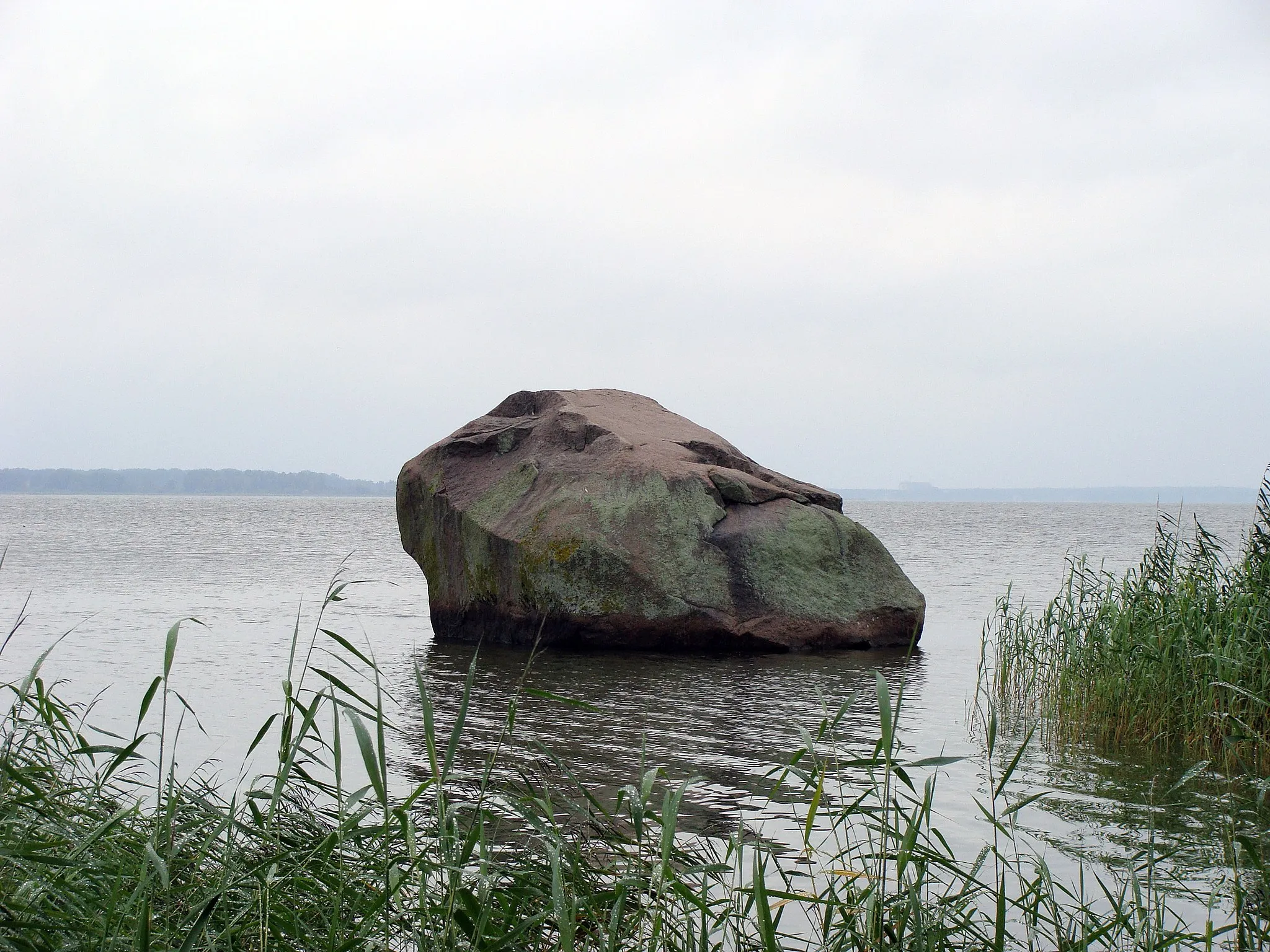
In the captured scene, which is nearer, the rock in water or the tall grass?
the tall grass

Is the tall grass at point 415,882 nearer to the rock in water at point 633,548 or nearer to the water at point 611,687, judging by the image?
the water at point 611,687

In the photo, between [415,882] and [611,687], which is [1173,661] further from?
[415,882]

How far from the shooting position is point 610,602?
11.5 meters

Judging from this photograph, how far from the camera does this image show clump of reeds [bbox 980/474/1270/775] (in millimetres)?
7141

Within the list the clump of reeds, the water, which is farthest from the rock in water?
the clump of reeds

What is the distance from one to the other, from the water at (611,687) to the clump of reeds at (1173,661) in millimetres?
491

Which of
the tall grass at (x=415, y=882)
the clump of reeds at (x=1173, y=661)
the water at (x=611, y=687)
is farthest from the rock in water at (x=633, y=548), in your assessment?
the tall grass at (x=415, y=882)

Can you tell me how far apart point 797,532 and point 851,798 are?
6415 mm

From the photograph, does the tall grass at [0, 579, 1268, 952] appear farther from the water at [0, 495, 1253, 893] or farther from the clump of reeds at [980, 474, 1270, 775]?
the clump of reeds at [980, 474, 1270, 775]

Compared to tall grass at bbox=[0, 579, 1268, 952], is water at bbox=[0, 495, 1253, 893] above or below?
below

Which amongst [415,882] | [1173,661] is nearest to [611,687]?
[1173,661]

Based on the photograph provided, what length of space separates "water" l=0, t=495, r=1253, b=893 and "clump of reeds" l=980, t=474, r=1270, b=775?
1.61 feet

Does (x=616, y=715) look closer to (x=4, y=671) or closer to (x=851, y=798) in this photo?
(x=851, y=798)

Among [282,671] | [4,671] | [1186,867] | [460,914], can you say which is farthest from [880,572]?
[460,914]
